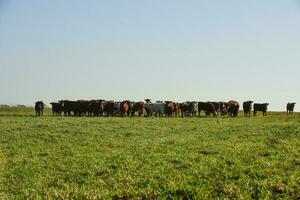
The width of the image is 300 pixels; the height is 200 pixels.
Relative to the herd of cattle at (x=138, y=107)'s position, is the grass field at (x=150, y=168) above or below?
below

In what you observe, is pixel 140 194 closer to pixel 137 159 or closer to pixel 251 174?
pixel 251 174

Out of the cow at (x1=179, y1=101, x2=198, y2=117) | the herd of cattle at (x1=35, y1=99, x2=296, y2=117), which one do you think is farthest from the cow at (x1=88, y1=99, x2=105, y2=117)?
the cow at (x1=179, y1=101, x2=198, y2=117)

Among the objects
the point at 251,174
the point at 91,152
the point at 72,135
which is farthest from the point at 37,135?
the point at 251,174

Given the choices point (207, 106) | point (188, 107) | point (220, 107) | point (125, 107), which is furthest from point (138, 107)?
point (220, 107)

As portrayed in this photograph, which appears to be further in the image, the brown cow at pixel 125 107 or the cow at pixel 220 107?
the cow at pixel 220 107

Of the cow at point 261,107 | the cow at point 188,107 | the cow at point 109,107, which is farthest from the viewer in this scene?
the cow at point 261,107

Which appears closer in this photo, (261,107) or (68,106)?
(68,106)

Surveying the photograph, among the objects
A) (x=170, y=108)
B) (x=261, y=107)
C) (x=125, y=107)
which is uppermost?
(x=261, y=107)

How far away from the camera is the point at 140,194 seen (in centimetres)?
1186

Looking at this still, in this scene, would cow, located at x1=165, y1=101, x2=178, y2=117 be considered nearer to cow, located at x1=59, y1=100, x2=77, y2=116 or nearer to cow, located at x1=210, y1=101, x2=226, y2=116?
cow, located at x1=210, y1=101, x2=226, y2=116

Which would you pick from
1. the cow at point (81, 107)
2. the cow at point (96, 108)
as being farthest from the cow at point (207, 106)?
the cow at point (81, 107)

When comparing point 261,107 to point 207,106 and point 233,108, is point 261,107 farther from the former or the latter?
point 207,106

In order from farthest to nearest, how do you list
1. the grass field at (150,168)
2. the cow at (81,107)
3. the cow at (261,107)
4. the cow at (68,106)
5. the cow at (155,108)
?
1. the cow at (261,107)
2. the cow at (68,106)
3. the cow at (81,107)
4. the cow at (155,108)
5. the grass field at (150,168)

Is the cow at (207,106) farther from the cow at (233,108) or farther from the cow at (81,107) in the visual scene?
the cow at (81,107)
